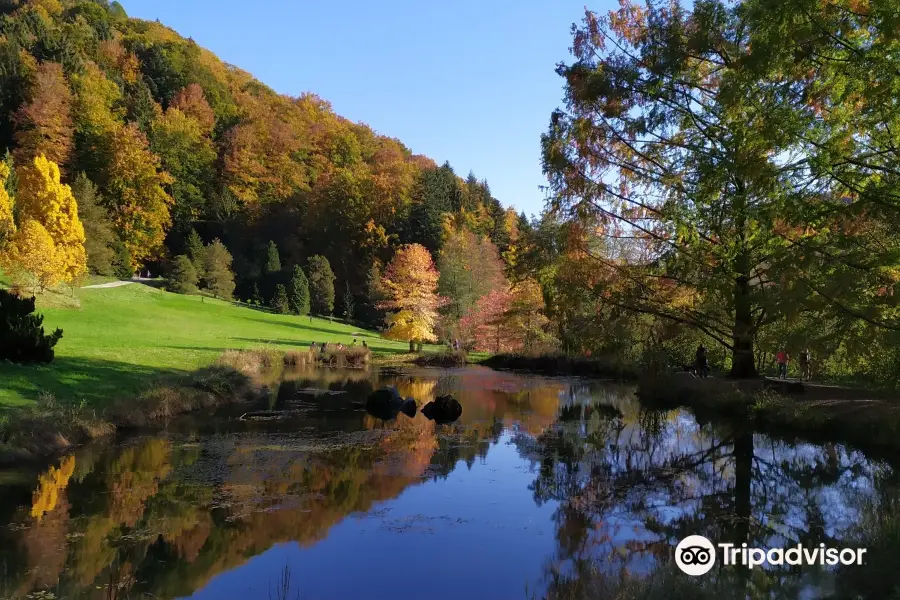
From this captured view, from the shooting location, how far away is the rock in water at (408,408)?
63.8 ft

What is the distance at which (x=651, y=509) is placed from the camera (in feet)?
31.9

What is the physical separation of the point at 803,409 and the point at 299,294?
164 ft

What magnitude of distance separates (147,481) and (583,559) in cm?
805

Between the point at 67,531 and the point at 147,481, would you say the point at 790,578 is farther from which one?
the point at 147,481

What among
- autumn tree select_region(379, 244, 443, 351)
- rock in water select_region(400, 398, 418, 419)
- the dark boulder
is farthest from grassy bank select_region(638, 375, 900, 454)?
autumn tree select_region(379, 244, 443, 351)

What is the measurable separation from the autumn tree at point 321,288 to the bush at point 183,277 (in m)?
11.3

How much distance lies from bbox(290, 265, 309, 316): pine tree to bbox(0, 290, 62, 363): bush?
40.7 m

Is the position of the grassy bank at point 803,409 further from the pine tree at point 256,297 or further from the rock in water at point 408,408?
the pine tree at point 256,297

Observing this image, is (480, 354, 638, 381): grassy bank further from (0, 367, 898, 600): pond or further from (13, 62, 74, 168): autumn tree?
(13, 62, 74, 168): autumn tree

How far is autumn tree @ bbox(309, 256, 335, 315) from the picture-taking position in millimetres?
60969

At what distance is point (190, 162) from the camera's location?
71.7 m

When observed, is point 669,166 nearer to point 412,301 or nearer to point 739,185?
point 739,185

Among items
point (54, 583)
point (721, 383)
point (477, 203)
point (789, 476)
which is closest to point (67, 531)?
point (54, 583)

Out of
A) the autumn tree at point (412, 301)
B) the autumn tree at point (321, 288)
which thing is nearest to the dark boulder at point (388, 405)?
the autumn tree at point (412, 301)
